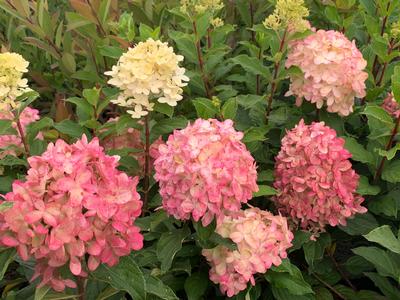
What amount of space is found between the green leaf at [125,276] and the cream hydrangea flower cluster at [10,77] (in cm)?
60

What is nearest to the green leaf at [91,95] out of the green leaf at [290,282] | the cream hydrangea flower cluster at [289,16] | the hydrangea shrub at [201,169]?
the hydrangea shrub at [201,169]

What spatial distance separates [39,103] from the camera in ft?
9.57

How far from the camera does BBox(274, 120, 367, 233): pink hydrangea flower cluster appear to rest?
1.85 m

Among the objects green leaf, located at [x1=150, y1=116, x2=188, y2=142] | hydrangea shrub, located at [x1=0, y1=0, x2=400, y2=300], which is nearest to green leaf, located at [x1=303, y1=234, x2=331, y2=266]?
hydrangea shrub, located at [x1=0, y1=0, x2=400, y2=300]

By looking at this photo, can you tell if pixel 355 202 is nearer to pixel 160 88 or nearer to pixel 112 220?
pixel 160 88

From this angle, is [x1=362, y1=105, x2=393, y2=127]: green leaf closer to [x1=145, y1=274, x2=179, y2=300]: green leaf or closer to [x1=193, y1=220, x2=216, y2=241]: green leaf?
[x1=193, y1=220, x2=216, y2=241]: green leaf

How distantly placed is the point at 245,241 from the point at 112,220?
49cm

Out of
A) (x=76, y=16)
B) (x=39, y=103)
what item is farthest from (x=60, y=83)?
(x=76, y=16)

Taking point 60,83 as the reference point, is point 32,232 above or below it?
above

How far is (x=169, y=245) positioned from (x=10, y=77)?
2.31 feet

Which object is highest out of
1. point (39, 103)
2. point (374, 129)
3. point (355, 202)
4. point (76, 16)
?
point (76, 16)

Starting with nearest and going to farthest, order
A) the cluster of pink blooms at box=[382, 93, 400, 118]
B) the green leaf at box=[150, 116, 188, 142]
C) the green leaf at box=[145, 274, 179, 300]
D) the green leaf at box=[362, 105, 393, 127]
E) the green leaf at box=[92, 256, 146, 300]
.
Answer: the green leaf at box=[92, 256, 146, 300] → the green leaf at box=[145, 274, 179, 300] → the green leaf at box=[362, 105, 393, 127] → the green leaf at box=[150, 116, 188, 142] → the cluster of pink blooms at box=[382, 93, 400, 118]

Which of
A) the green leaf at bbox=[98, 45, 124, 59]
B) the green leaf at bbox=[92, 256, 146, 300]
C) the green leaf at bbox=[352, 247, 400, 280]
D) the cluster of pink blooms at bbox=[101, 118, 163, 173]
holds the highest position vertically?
the green leaf at bbox=[98, 45, 124, 59]

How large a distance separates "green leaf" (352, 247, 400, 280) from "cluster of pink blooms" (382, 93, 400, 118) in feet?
1.61
